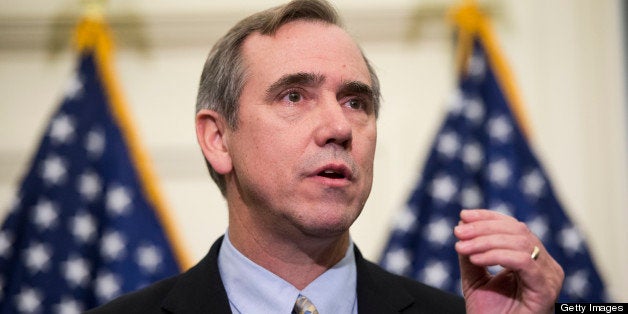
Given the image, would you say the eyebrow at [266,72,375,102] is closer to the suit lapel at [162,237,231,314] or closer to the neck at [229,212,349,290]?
the neck at [229,212,349,290]

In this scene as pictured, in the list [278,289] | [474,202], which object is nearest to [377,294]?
[278,289]

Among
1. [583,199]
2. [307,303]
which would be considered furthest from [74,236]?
[583,199]

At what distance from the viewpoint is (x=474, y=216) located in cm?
177

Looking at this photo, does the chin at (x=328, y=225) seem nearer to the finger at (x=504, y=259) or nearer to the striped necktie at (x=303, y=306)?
the striped necktie at (x=303, y=306)

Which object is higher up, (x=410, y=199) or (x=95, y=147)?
(x=95, y=147)

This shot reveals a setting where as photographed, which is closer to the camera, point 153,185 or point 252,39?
point 252,39

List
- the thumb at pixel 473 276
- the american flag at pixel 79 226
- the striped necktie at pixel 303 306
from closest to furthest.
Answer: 1. the thumb at pixel 473 276
2. the striped necktie at pixel 303 306
3. the american flag at pixel 79 226

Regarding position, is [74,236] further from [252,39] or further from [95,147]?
[252,39]

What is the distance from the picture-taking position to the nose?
6.60ft

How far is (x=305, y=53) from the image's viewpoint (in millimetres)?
2170

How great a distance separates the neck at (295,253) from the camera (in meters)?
Answer: 2.14

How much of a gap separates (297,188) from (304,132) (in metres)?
0.15

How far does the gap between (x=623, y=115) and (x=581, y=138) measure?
10.0 inches

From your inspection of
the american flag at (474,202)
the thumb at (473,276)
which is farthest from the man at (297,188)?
the american flag at (474,202)
